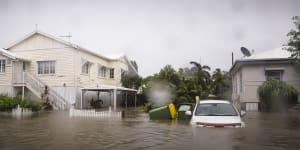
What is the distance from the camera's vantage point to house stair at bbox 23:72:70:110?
24.2 metres

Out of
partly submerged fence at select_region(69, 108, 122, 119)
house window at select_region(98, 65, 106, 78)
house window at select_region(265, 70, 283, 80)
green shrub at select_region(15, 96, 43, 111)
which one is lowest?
partly submerged fence at select_region(69, 108, 122, 119)

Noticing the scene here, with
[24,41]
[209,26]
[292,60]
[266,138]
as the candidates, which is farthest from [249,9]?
[24,41]

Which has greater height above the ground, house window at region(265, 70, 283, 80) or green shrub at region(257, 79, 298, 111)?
house window at region(265, 70, 283, 80)

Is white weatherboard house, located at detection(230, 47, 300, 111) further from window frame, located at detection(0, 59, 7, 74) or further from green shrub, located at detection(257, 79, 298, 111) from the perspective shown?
window frame, located at detection(0, 59, 7, 74)

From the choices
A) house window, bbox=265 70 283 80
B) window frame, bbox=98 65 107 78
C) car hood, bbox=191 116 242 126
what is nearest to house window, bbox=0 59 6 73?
window frame, bbox=98 65 107 78

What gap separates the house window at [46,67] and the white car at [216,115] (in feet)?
63.0

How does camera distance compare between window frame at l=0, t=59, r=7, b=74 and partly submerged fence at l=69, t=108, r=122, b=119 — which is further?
window frame at l=0, t=59, r=7, b=74

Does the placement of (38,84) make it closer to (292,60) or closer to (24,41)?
(24,41)

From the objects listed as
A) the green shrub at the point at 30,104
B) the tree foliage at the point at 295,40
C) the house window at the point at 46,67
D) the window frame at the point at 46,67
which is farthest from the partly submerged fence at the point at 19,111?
the tree foliage at the point at 295,40

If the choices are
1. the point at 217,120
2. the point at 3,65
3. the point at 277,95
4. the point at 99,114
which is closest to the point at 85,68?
the point at 3,65

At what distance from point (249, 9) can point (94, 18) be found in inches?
363

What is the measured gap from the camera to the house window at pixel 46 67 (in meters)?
26.0

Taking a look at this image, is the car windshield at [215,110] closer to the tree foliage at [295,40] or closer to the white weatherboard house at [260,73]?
the white weatherboard house at [260,73]

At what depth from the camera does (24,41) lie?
26.9 m
